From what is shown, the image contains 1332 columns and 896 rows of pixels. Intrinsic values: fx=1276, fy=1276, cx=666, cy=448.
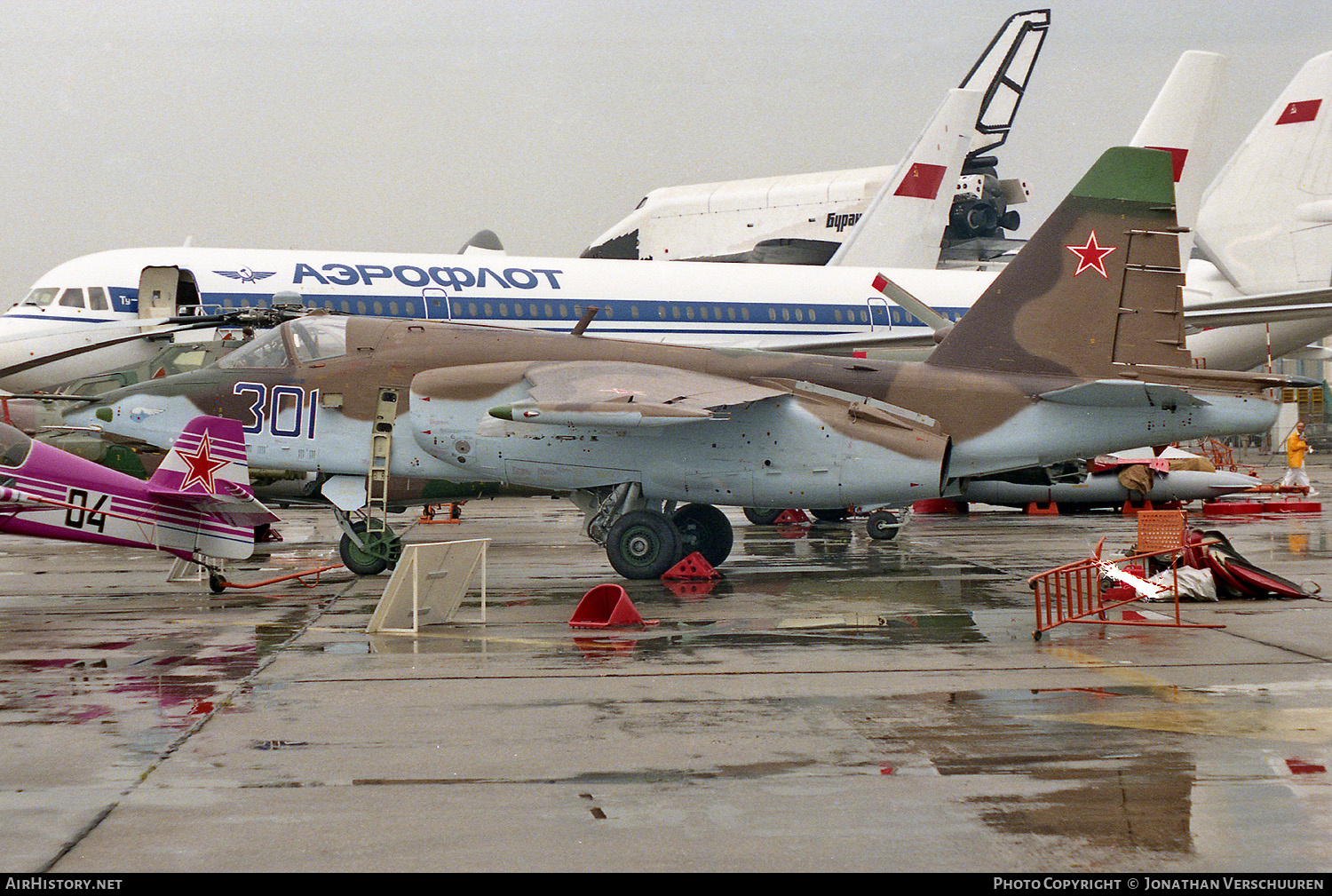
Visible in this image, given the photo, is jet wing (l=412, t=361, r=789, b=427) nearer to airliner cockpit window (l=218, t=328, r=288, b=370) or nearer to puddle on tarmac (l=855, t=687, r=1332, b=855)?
airliner cockpit window (l=218, t=328, r=288, b=370)

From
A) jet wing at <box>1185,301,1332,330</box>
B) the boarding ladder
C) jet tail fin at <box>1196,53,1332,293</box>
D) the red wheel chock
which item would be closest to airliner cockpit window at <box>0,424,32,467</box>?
the boarding ladder

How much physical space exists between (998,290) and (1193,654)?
239 inches

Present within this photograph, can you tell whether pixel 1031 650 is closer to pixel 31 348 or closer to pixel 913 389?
pixel 913 389

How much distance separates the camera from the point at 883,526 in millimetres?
18438

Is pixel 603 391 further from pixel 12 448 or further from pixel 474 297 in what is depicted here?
pixel 474 297

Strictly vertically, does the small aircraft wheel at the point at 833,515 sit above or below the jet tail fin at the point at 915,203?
below

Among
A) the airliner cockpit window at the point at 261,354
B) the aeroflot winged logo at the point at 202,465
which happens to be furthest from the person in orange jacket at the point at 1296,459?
the aeroflot winged logo at the point at 202,465

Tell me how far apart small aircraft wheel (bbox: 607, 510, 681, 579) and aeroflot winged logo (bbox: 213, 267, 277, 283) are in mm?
11326

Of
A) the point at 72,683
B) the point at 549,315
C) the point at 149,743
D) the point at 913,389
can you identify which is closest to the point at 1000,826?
the point at 149,743

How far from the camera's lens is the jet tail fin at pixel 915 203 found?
121 feet

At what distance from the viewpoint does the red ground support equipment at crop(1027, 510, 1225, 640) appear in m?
10.5

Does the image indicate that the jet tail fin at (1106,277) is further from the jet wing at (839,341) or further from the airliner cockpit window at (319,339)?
the jet wing at (839,341)

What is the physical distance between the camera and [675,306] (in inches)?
979

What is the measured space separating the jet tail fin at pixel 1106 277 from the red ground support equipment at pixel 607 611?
5.60 metres
